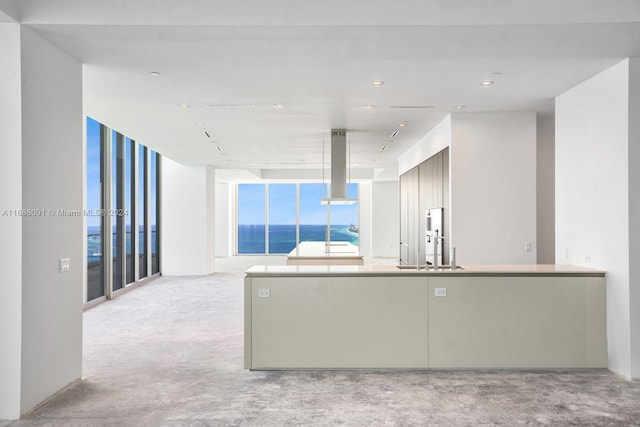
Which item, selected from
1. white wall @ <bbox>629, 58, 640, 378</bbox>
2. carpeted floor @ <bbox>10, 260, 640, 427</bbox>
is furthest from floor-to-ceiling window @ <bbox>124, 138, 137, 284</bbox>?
white wall @ <bbox>629, 58, 640, 378</bbox>

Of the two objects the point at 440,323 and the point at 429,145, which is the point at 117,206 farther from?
the point at 440,323

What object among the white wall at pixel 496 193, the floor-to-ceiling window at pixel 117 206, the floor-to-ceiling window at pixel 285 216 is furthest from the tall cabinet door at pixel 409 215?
the floor-to-ceiling window at pixel 285 216

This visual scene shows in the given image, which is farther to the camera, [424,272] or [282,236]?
[282,236]

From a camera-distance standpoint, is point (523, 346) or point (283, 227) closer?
point (523, 346)

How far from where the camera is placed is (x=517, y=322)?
4477mm

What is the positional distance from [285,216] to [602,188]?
16.3 m

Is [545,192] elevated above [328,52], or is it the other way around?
[328,52]

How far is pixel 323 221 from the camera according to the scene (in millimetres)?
20594

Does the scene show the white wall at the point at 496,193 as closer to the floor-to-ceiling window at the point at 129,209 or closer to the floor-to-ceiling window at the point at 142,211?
the floor-to-ceiling window at the point at 129,209

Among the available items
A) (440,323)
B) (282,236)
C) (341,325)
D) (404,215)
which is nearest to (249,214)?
(282,236)

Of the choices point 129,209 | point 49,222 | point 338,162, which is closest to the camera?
point 49,222

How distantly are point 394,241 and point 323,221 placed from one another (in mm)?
4938

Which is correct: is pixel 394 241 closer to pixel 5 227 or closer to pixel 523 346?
pixel 523 346

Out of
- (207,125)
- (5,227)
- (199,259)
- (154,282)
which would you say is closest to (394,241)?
(199,259)
